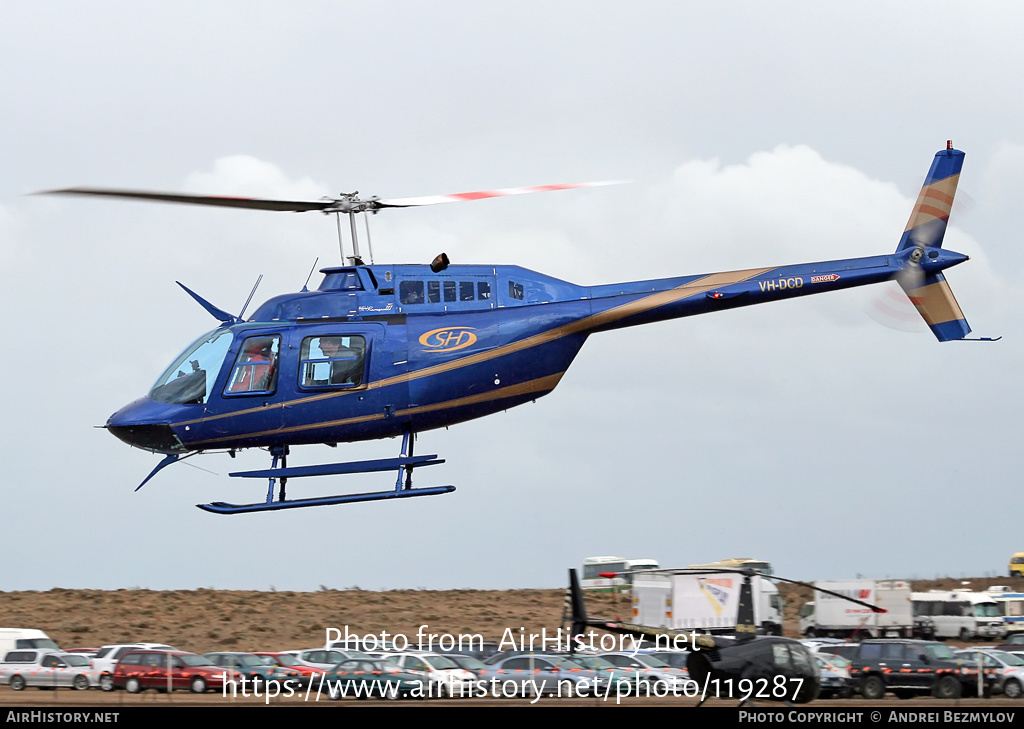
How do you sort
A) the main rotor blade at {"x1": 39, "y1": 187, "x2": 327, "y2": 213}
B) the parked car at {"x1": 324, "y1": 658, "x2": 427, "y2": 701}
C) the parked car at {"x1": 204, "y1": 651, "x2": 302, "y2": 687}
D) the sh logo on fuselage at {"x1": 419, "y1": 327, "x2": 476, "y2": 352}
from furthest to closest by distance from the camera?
the parked car at {"x1": 204, "y1": 651, "x2": 302, "y2": 687} < the parked car at {"x1": 324, "y1": 658, "x2": 427, "y2": 701} < the sh logo on fuselage at {"x1": 419, "y1": 327, "x2": 476, "y2": 352} < the main rotor blade at {"x1": 39, "y1": 187, "x2": 327, "y2": 213}

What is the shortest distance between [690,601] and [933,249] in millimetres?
8152

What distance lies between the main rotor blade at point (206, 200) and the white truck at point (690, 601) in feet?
28.9

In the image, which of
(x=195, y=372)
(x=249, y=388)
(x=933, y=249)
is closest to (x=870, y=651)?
(x=933, y=249)

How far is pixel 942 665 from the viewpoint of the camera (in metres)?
24.2

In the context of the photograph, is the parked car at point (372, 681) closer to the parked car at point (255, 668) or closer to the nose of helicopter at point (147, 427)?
the parked car at point (255, 668)

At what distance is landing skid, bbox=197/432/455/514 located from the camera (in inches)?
776

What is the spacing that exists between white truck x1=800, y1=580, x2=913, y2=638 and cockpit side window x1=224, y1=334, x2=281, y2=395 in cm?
2084

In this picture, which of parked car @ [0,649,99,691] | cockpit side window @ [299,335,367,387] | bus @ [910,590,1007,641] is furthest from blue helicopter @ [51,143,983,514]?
bus @ [910,590,1007,641]

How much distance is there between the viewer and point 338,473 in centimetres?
2005

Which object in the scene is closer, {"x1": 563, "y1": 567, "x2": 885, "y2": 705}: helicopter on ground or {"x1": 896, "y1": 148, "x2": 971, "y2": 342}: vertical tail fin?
{"x1": 563, "y1": 567, "x2": 885, "y2": 705}: helicopter on ground

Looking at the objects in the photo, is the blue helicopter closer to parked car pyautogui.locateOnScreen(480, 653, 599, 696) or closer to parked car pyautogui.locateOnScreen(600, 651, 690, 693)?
parked car pyautogui.locateOnScreen(480, 653, 599, 696)

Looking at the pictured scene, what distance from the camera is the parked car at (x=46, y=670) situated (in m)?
25.8
